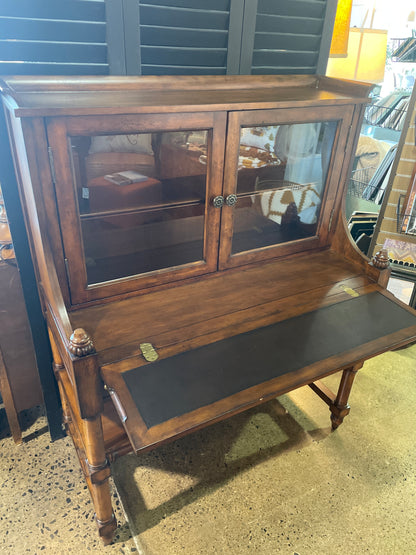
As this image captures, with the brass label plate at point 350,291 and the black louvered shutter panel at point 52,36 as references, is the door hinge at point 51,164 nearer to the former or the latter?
the black louvered shutter panel at point 52,36

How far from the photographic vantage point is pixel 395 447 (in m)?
1.85

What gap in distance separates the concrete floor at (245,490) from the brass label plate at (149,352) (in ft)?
2.44

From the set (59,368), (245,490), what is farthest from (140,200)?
(245,490)

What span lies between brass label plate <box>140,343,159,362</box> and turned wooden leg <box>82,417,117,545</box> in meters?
0.22

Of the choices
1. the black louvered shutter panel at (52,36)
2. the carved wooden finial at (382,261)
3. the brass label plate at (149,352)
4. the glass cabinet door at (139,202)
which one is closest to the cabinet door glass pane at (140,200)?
the glass cabinet door at (139,202)

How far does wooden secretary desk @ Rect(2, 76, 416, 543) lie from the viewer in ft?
3.53

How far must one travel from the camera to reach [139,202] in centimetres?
129

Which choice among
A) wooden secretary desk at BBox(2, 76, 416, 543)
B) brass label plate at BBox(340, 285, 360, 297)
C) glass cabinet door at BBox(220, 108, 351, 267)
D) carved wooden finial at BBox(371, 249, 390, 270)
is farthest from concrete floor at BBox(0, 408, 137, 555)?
carved wooden finial at BBox(371, 249, 390, 270)

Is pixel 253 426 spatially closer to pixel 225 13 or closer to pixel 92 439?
pixel 92 439

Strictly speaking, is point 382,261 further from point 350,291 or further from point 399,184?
point 399,184

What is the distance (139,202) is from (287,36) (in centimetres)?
91

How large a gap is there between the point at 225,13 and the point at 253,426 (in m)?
1.63

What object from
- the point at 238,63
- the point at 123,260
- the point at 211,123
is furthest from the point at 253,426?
the point at 238,63

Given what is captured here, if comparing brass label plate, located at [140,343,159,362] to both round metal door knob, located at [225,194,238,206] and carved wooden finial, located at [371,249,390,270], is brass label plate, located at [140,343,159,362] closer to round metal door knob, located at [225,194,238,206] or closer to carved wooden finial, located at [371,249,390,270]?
round metal door knob, located at [225,194,238,206]
